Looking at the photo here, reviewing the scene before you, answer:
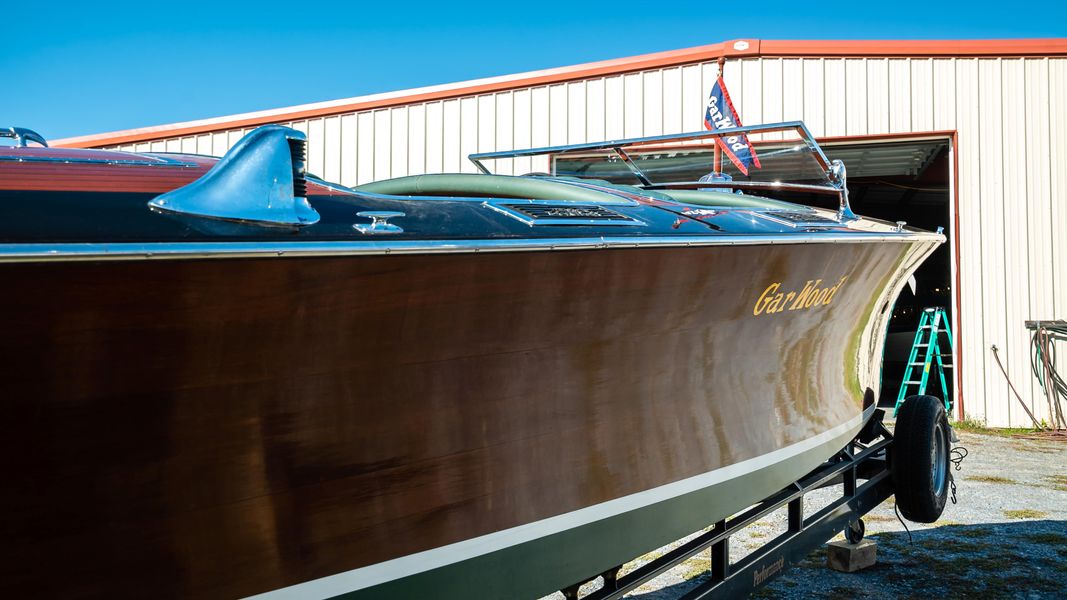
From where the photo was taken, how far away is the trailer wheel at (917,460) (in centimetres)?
355

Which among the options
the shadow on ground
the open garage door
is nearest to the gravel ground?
the shadow on ground

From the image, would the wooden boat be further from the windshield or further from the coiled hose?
the coiled hose

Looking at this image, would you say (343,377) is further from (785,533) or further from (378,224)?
(785,533)

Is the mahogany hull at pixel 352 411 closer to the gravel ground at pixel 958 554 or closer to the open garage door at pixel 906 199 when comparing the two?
the gravel ground at pixel 958 554

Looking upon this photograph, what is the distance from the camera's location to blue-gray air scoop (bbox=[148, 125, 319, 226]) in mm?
1315

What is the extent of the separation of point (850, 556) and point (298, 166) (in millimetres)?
3360

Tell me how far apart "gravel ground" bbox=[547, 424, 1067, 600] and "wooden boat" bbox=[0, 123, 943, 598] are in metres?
1.66

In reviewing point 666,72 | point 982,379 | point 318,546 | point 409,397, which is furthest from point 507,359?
point 982,379

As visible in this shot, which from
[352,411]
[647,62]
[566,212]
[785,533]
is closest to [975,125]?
[647,62]

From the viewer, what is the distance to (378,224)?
148cm

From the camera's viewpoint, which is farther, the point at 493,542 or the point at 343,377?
the point at 493,542

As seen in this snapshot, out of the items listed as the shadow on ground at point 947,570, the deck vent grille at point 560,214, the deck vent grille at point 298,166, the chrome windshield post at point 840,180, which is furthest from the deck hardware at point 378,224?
the chrome windshield post at point 840,180

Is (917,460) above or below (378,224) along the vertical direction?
below

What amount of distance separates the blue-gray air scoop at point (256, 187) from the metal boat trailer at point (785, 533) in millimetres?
1270
